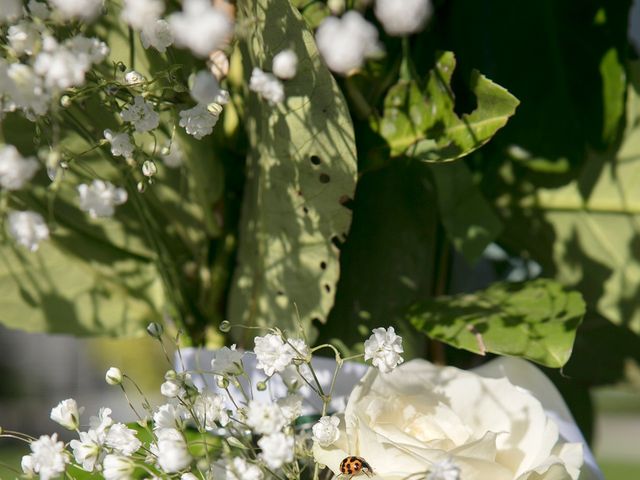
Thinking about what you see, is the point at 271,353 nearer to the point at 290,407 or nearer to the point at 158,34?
the point at 290,407

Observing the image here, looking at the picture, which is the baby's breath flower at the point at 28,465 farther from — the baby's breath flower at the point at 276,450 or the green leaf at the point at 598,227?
the green leaf at the point at 598,227

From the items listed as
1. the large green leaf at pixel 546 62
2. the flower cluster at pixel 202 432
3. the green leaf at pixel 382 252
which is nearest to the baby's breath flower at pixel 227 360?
the flower cluster at pixel 202 432

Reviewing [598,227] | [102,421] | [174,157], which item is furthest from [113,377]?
[598,227]

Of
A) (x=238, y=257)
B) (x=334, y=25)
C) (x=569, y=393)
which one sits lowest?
(x=569, y=393)

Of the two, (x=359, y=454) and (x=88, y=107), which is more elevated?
(x=88, y=107)

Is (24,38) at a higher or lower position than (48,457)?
higher

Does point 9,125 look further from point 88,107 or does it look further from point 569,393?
point 569,393

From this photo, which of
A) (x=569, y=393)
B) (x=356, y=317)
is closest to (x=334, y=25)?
(x=356, y=317)
